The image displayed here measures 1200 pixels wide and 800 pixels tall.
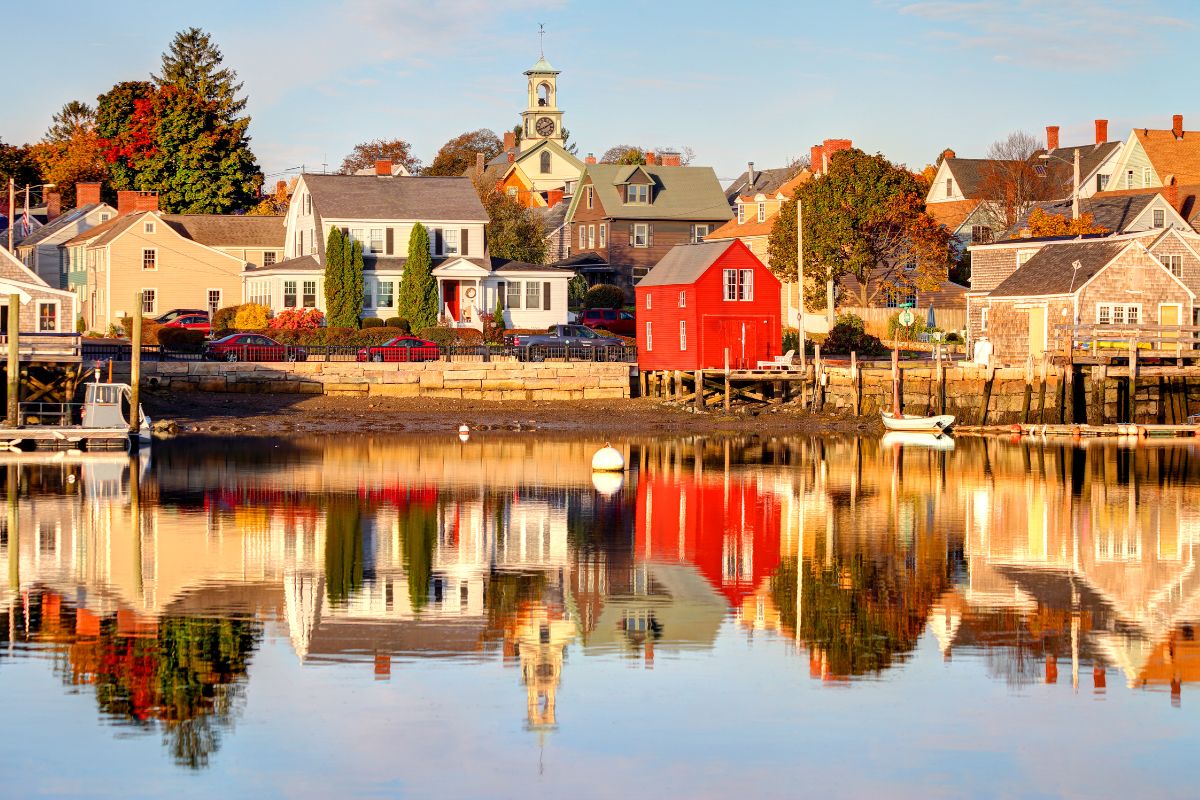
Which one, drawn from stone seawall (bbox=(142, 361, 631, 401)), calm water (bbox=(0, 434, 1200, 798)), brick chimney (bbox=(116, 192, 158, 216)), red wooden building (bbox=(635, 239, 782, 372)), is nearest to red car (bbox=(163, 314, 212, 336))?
brick chimney (bbox=(116, 192, 158, 216))

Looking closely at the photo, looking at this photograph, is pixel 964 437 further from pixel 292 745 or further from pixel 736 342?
pixel 292 745

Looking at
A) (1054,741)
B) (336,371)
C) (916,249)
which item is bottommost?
(1054,741)

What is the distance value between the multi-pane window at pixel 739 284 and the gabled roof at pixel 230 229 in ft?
109

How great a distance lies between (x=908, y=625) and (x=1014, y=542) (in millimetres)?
9899

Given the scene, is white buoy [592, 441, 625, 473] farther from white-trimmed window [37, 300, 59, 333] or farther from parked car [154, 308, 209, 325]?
parked car [154, 308, 209, 325]

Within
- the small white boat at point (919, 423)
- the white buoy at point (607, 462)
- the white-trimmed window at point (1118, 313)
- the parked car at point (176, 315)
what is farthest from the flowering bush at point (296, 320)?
the white-trimmed window at point (1118, 313)

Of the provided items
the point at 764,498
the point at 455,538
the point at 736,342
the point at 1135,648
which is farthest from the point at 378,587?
the point at 736,342

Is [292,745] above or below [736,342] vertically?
below

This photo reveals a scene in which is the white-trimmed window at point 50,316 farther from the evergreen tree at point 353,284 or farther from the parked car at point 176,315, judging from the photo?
the parked car at point 176,315

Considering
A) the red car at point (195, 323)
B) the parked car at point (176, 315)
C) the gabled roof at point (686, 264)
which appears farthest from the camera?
the parked car at point (176, 315)

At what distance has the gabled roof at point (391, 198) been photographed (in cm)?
8188

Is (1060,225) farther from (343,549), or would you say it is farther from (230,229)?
(343,549)

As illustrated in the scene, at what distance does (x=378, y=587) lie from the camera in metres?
27.3

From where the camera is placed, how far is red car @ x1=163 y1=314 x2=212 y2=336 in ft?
259
